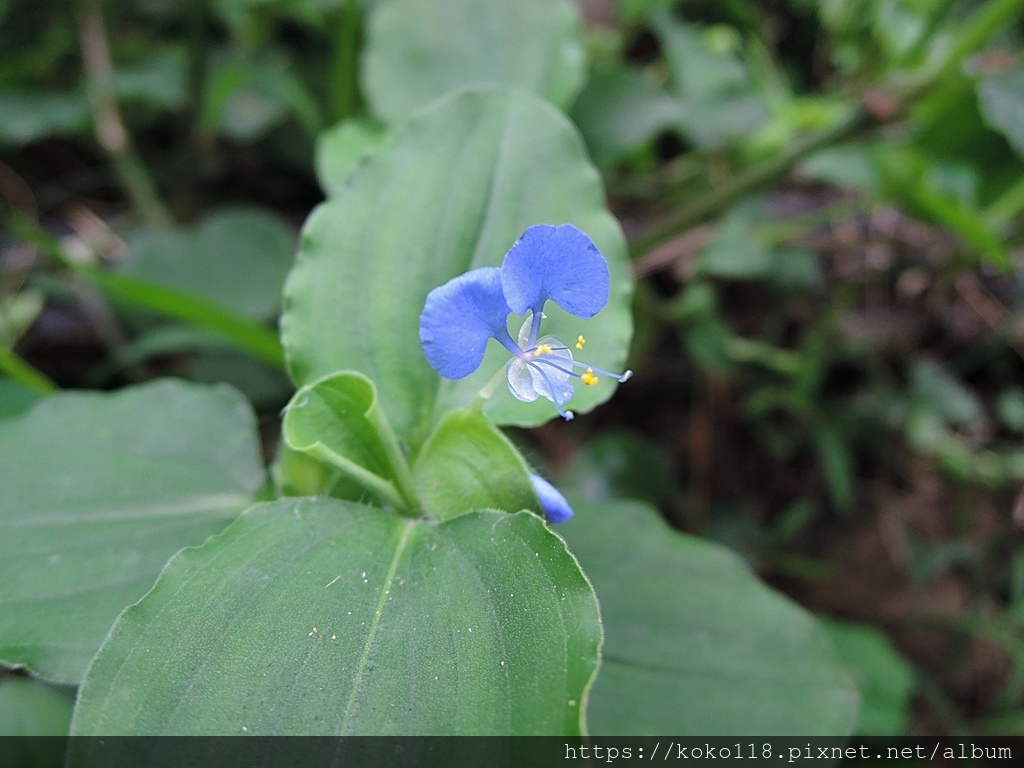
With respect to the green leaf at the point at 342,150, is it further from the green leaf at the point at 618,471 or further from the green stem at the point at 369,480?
the green leaf at the point at 618,471

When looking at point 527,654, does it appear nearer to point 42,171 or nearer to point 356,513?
point 356,513

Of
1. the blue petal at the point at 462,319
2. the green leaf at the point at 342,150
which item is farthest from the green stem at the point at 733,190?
the blue petal at the point at 462,319

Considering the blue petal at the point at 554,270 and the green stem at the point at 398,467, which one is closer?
the blue petal at the point at 554,270

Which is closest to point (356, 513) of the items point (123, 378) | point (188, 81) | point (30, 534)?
point (30, 534)

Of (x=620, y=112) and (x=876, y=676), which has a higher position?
(x=620, y=112)

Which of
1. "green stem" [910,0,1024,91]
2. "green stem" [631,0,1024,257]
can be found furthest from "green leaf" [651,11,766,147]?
"green stem" [910,0,1024,91]

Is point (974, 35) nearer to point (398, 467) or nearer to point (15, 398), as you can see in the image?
point (398, 467)

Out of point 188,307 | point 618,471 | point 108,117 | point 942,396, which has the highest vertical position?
point 108,117

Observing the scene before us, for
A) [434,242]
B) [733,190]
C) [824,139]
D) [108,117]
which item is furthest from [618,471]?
[108,117]
